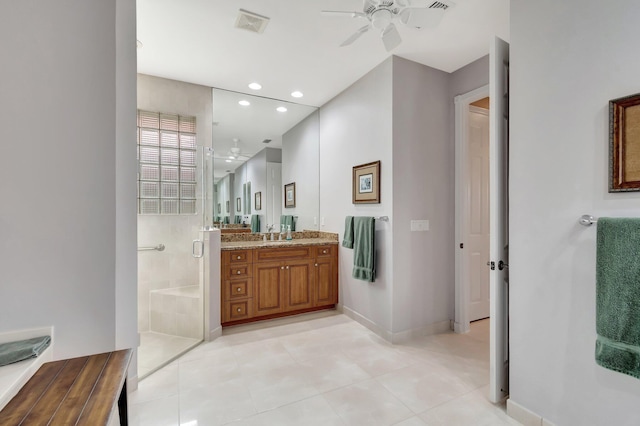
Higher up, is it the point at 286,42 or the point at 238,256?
the point at 286,42

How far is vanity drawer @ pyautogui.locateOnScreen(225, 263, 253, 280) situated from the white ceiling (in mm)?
2107

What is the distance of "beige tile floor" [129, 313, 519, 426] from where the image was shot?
176 cm

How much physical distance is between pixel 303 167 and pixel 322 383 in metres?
2.80

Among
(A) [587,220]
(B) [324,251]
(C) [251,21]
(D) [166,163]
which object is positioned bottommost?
(B) [324,251]

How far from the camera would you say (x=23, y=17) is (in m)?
1.36

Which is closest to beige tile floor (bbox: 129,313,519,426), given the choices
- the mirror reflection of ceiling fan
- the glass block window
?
the glass block window

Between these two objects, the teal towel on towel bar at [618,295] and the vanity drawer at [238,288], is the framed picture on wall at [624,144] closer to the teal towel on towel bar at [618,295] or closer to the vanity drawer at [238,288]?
the teal towel on towel bar at [618,295]

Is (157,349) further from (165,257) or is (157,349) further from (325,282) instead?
(325,282)

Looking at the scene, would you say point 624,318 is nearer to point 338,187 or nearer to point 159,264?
point 338,187

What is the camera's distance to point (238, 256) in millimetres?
3146

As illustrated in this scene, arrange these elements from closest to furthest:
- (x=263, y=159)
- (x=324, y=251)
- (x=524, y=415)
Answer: (x=524, y=415) → (x=324, y=251) → (x=263, y=159)

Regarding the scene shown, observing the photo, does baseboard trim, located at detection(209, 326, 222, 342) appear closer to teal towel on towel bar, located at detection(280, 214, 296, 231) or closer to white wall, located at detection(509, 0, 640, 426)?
teal towel on towel bar, located at detection(280, 214, 296, 231)

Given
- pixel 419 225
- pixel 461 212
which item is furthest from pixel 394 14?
pixel 461 212

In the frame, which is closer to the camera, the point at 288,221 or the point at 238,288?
the point at 238,288
